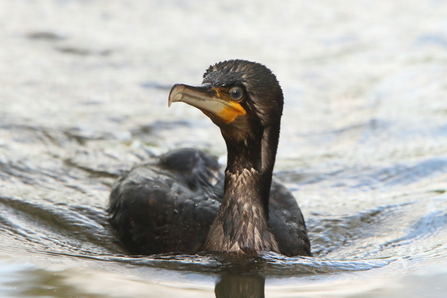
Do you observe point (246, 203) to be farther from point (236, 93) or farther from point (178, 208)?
point (236, 93)

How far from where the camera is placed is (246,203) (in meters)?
4.68

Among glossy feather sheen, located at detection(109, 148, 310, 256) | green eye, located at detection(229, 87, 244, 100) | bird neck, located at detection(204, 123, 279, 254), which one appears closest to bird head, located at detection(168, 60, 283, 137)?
green eye, located at detection(229, 87, 244, 100)

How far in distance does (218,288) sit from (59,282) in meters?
0.84

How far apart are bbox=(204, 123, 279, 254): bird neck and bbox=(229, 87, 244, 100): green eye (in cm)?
33

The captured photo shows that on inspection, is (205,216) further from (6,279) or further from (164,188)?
(6,279)

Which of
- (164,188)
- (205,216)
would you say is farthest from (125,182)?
(205,216)

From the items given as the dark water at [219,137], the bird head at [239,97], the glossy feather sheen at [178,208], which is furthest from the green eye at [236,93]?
the dark water at [219,137]

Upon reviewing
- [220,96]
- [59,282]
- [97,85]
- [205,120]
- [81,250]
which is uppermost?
[97,85]

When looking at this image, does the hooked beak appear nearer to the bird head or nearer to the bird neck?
the bird head

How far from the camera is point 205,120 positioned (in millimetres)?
8422

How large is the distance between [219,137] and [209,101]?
376 cm

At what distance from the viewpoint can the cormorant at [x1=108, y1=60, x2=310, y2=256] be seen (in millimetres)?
4324

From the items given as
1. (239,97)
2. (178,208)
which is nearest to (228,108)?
(239,97)

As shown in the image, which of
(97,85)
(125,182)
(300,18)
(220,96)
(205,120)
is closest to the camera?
(220,96)
